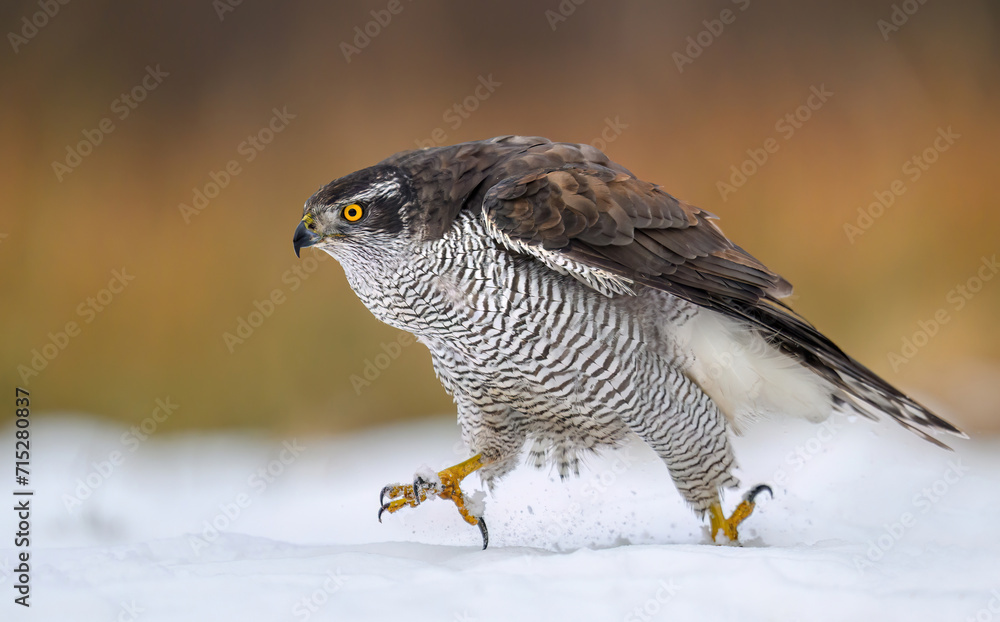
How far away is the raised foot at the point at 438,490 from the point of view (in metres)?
2.94

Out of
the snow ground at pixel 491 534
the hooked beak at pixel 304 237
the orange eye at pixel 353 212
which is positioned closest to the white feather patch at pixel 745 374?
the snow ground at pixel 491 534

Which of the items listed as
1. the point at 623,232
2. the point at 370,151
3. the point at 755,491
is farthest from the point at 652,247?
the point at 370,151

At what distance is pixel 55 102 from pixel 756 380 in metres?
4.68

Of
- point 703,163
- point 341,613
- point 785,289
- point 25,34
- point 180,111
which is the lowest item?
point 341,613

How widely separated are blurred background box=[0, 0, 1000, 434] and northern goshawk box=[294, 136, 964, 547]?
7.46 ft

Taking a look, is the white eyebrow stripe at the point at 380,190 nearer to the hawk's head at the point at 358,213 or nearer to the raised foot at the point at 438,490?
the hawk's head at the point at 358,213

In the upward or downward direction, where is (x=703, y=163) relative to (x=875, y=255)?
upward

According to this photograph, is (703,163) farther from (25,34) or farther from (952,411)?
(25,34)

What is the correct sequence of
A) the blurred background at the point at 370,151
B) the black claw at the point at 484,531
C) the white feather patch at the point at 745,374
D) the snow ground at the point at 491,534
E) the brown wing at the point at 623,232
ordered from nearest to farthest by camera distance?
the snow ground at the point at 491,534
the brown wing at the point at 623,232
the white feather patch at the point at 745,374
the black claw at the point at 484,531
the blurred background at the point at 370,151

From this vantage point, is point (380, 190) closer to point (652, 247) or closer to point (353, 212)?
point (353, 212)

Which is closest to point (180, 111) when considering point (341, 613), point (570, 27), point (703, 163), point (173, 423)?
point (173, 423)

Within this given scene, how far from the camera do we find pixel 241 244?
4.95 meters

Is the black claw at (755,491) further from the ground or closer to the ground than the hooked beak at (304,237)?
closer to the ground

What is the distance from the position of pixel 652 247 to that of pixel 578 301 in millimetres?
323
